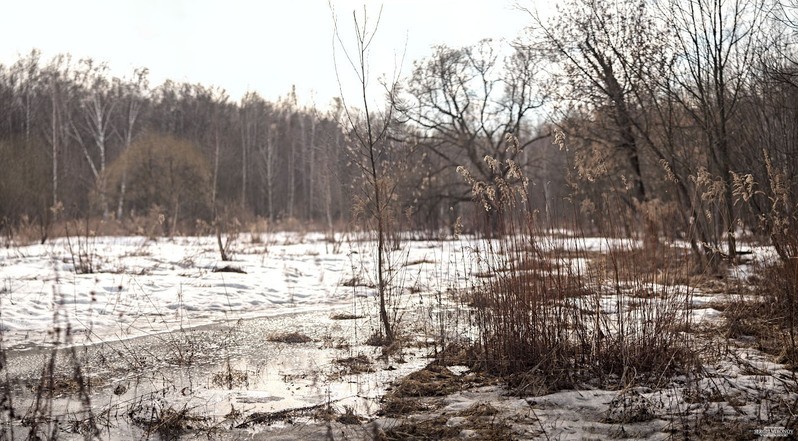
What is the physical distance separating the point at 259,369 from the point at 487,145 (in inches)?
807

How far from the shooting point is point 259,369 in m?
4.08

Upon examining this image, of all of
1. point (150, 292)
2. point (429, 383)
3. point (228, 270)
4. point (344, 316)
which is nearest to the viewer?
point (429, 383)

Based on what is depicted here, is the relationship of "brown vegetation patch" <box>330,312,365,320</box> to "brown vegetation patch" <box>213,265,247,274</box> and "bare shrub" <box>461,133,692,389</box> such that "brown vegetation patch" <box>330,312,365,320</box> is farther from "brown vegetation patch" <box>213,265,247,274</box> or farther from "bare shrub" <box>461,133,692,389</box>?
"brown vegetation patch" <box>213,265,247,274</box>

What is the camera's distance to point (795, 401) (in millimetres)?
2799

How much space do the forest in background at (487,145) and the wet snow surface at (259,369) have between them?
103 centimetres

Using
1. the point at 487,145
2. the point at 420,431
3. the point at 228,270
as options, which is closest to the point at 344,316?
the point at 420,431

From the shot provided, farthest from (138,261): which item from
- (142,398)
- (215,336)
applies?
(142,398)

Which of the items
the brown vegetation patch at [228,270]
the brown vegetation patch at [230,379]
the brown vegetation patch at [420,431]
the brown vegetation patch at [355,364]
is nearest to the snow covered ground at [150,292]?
the brown vegetation patch at [228,270]

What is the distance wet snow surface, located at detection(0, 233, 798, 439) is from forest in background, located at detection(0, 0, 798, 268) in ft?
3.37

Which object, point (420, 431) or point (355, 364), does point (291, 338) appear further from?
point (420, 431)

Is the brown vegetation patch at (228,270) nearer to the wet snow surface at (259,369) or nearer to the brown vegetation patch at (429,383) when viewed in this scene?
the wet snow surface at (259,369)

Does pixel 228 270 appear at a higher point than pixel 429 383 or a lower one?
higher

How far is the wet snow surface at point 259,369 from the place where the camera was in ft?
9.51

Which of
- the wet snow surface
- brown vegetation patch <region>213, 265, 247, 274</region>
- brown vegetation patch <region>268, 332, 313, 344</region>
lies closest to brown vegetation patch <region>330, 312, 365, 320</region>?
the wet snow surface
